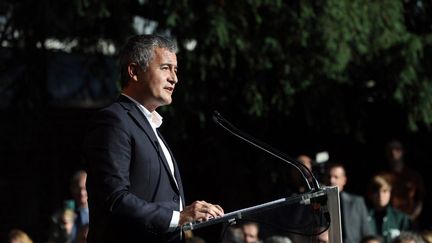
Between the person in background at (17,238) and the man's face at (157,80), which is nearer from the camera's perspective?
the man's face at (157,80)

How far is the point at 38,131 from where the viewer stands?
11.0 meters

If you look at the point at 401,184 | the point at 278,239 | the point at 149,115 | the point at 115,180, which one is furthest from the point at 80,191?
the point at 115,180

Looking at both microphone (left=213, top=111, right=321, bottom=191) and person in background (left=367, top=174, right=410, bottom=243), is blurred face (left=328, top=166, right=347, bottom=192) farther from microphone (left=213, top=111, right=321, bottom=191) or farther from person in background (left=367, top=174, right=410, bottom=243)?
microphone (left=213, top=111, right=321, bottom=191)

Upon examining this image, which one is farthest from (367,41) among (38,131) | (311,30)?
(38,131)

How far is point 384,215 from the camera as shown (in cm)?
928

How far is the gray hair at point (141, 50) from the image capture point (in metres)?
4.19

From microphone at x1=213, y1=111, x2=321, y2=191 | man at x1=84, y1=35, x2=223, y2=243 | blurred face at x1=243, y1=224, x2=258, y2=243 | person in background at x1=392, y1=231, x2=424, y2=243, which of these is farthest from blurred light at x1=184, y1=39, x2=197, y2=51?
microphone at x1=213, y1=111, x2=321, y2=191

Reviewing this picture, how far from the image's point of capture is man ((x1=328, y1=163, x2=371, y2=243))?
884 cm

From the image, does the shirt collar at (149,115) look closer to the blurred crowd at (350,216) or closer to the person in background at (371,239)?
the blurred crowd at (350,216)

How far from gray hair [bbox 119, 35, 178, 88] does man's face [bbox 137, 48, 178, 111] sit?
23 mm

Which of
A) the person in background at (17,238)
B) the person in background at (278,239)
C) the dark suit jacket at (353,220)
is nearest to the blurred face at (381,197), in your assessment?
the dark suit jacket at (353,220)

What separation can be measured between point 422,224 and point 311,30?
9.50 ft

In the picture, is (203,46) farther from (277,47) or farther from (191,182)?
(191,182)

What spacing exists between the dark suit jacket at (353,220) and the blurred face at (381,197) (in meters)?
0.32
